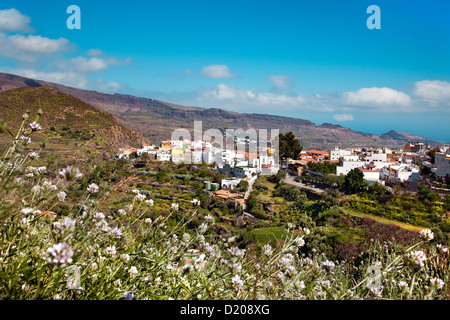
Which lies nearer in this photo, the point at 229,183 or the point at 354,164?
the point at 354,164

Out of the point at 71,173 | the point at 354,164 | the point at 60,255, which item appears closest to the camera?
the point at 60,255

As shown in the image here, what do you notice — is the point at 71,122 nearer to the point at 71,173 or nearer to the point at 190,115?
the point at 71,173

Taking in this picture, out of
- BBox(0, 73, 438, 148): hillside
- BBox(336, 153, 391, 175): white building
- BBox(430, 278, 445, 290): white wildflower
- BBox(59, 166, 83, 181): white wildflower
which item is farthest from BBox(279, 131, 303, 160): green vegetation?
BBox(0, 73, 438, 148): hillside

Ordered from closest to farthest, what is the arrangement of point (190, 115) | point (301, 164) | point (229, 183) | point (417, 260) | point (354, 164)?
1. point (417, 260)
2. point (354, 164)
3. point (229, 183)
4. point (301, 164)
5. point (190, 115)

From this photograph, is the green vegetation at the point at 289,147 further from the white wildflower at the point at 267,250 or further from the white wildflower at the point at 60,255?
the white wildflower at the point at 60,255

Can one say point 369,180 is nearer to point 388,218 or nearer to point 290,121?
point 388,218

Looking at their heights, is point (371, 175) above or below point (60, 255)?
below

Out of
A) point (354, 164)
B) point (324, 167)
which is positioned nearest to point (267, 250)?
point (324, 167)

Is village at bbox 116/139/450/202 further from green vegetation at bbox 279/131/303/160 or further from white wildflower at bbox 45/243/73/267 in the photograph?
white wildflower at bbox 45/243/73/267
